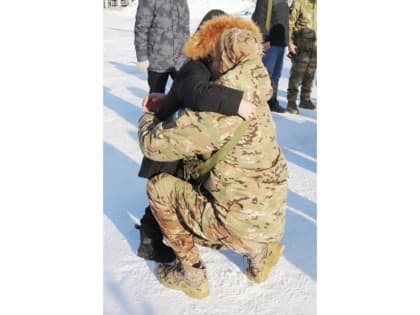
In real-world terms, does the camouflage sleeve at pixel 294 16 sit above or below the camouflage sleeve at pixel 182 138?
above

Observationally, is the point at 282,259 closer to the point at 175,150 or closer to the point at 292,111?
the point at 175,150

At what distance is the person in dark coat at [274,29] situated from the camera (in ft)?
15.1

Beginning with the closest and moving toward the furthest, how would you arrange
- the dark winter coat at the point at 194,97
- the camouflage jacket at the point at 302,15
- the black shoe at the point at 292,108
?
the dark winter coat at the point at 194,97 → the camouflage jacket at the point at 302,15 → the black shoe at the point at 292,108

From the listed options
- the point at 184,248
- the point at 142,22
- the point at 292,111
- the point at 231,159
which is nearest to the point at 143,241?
the point at 184,248

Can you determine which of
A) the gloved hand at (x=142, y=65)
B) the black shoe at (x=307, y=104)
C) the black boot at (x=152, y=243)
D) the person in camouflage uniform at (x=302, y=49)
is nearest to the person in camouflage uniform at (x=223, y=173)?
the black boot at (x=152, y=243)

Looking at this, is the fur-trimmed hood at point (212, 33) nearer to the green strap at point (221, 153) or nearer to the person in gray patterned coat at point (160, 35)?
the green strap at point (221, 153)

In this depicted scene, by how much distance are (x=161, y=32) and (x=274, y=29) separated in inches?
88.9

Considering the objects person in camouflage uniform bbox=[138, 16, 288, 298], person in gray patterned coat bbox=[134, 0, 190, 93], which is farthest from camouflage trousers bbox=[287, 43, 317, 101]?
person in camouflage uniform bbox=[138, 16, 288, 298]

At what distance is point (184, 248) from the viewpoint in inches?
75.1

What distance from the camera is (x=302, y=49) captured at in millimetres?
5020

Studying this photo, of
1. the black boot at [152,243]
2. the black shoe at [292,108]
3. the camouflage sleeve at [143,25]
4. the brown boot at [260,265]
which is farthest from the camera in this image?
the black shoe at [292,108]

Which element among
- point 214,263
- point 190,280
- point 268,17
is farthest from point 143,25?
point 268,17

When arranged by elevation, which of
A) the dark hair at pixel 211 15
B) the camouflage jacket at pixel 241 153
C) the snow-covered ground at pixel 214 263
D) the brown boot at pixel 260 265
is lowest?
the snow-covered ground at pixel 214 263

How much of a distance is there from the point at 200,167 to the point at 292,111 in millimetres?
3338
